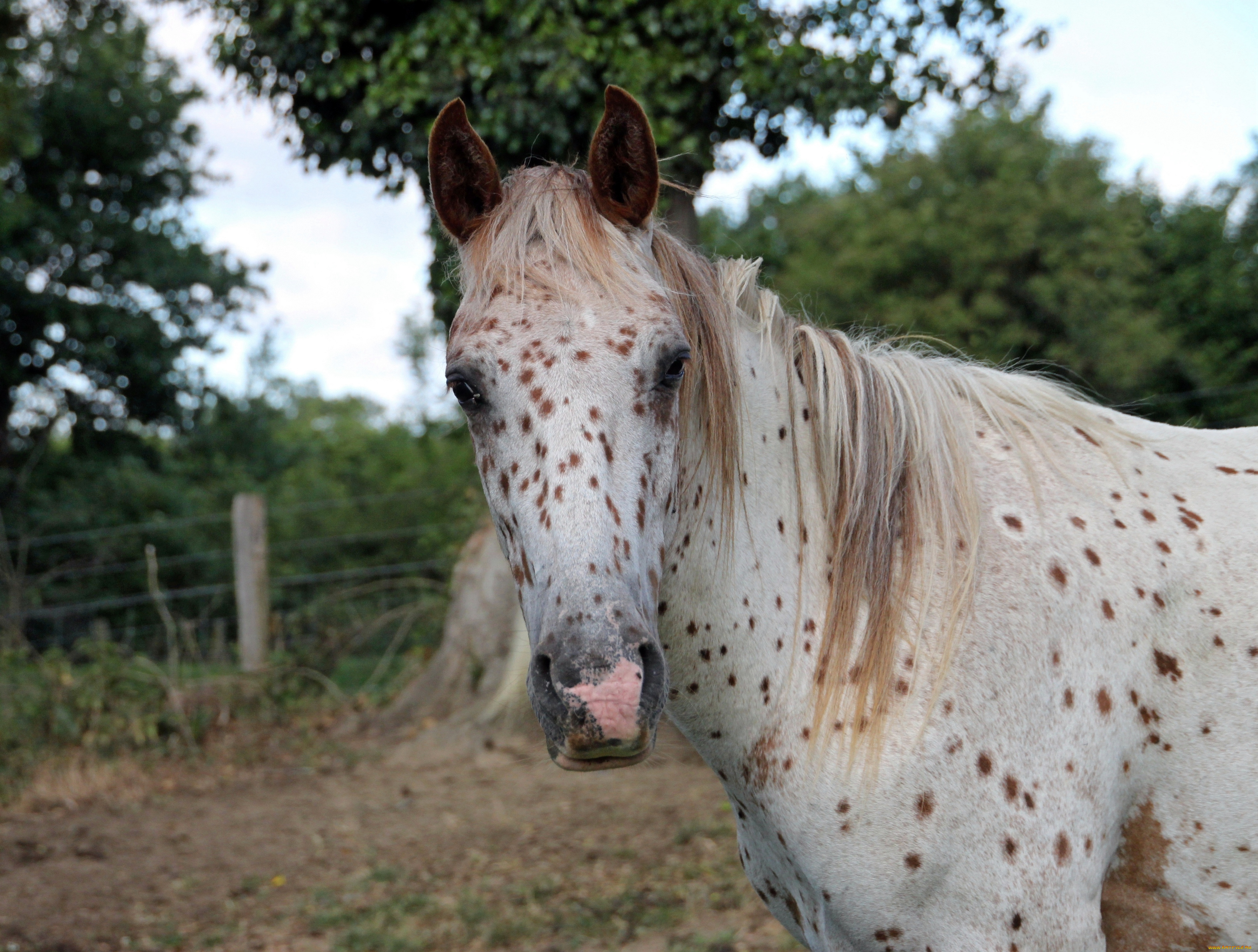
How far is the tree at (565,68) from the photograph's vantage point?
14.5 feet

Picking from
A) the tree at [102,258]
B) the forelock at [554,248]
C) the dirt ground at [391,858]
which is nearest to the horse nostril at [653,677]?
the forelock at [554,248]

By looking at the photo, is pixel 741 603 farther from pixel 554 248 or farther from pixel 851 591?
pixel 554 248

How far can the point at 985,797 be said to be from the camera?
158cm

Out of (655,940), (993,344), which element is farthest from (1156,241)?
(655,940)

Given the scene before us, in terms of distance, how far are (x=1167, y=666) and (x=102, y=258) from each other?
48.8 feet

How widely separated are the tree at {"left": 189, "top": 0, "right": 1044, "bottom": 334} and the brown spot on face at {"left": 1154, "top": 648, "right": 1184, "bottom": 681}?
133 inches

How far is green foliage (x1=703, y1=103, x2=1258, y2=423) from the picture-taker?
1648 cm

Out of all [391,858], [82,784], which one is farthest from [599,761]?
[82,784]

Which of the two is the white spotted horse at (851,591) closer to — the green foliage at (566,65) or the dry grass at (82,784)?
the green foliage at (566,65)

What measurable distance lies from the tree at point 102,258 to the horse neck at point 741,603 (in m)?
13.0

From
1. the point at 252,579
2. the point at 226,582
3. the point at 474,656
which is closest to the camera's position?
the point at 474,656

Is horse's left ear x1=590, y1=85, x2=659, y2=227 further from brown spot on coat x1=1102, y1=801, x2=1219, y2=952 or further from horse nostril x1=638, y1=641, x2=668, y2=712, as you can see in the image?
brown spot on coat x1=1102, y1=801, x2=1219, y2=952

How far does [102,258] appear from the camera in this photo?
43.2 ft

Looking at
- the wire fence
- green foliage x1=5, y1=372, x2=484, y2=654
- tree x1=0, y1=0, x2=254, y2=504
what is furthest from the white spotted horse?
tree x1=0, y1=0, x2=254, y2=504
